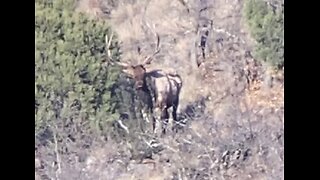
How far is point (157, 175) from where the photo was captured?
1467mm

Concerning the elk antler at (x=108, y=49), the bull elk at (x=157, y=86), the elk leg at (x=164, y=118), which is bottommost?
the elk leg at (x=164, y=118)

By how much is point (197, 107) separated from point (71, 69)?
1.01 ft

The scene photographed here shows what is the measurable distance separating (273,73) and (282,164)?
21 cm

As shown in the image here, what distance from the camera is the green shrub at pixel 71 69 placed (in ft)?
4.74

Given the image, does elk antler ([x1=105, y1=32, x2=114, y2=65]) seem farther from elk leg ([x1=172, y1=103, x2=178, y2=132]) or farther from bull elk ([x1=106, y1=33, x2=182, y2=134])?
elk leg ([x1=172, y1=103, x2=178, y2=132])

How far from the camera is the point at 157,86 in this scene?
1.48 meters

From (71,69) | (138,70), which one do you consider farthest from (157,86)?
(71,69)

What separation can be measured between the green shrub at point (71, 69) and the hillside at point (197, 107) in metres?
0.04

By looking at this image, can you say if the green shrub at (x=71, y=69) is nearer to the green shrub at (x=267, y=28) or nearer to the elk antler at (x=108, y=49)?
the elk antler at (x=108, y=49)

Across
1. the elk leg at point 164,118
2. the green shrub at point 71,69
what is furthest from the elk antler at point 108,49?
the elk leg at point 164,118

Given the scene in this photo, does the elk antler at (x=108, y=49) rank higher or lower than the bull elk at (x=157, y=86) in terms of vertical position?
higher

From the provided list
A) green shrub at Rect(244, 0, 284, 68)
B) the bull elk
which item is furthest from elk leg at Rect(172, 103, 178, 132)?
green shrub at Rect(244, 0, 284, 68)
